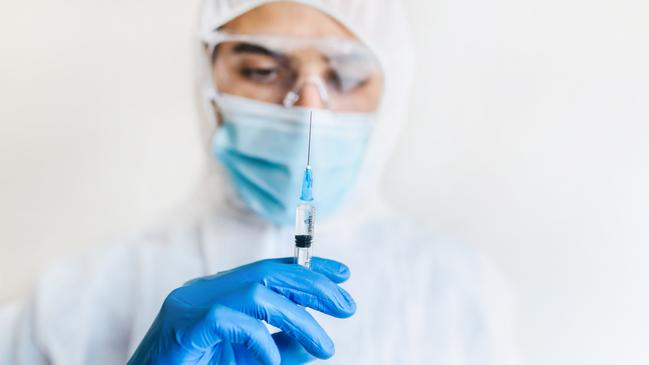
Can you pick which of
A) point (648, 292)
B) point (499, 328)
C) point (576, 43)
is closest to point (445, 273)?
point (499, 328)

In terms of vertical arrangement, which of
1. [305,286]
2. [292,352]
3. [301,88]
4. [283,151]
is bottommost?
[292,352]

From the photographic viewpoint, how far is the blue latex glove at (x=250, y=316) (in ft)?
2.72

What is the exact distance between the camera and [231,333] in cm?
82

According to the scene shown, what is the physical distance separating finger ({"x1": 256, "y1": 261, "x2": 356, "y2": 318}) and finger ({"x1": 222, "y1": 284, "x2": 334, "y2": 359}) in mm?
16

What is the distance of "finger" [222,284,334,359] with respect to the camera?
0.83 m

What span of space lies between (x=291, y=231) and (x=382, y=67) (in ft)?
1.21

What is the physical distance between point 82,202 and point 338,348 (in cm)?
72

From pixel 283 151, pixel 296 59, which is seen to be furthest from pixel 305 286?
pixel 296 59

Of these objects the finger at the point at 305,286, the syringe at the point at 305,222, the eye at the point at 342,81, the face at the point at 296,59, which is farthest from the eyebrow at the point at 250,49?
the finger at the point at 305,286

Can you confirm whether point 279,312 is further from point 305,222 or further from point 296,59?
point 296,59

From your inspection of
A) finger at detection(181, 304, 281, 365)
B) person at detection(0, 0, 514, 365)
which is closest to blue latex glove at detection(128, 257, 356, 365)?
finger at detection(181, 304, 281, 365)

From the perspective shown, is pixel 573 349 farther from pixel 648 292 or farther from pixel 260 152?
pixel 260 152

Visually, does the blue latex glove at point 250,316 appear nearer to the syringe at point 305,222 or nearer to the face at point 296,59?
the syringe at point 305,222

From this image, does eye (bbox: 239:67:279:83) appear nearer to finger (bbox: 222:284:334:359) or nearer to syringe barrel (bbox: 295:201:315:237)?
syringe barrel (bbox: 295:201:315:237)
